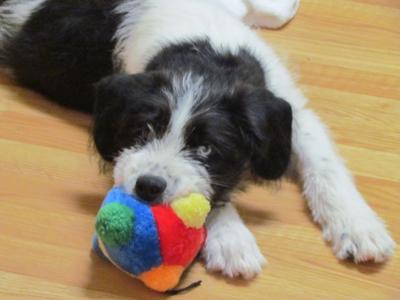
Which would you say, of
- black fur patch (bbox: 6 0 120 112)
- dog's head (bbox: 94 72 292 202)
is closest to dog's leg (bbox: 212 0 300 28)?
black fur patch (bbox: 6 0 120 112)

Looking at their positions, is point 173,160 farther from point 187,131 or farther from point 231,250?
point 231,250

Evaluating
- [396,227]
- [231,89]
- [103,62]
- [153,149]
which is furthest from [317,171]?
[103,62]

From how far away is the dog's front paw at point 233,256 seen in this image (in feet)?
5.71

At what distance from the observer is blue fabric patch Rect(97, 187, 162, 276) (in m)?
1.55

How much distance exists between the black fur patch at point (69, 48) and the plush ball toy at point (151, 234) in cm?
82

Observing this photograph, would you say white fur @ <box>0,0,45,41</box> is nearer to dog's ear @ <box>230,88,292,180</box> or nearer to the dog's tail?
the dog's tail

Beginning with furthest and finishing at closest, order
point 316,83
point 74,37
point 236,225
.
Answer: point 316,83 < point 74,37 < point 236,225

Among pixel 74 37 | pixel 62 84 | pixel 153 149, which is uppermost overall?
pixel 153 149

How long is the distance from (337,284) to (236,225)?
0.31 m

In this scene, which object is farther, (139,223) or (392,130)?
(392,130)

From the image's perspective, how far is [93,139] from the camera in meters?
1.89

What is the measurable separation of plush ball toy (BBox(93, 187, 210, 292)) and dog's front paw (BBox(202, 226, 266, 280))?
0.32 ft

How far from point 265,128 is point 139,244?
445 millimetres

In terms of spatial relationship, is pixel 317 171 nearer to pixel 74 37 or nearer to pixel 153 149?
pixel 153 149
